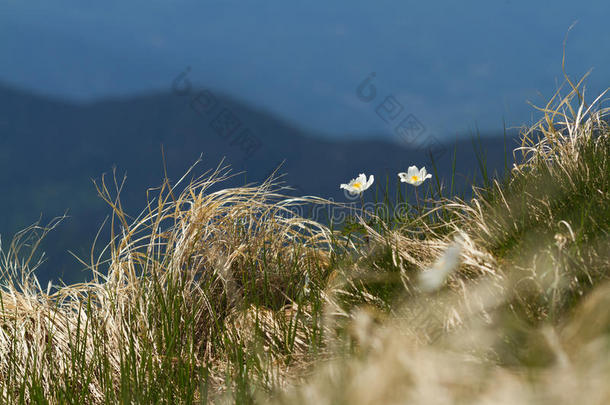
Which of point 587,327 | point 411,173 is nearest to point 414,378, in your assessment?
point 587,327

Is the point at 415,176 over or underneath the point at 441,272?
over

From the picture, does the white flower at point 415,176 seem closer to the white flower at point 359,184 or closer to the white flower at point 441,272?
the white flower at point 359,184

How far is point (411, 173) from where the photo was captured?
256 centimetres

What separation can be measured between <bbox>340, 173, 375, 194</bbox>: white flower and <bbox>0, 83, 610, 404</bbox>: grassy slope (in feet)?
0.42

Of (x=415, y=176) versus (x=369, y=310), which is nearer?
(x=369, y=310)

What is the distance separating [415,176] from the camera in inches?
101

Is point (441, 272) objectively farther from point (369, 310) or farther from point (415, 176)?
point (415, 176)

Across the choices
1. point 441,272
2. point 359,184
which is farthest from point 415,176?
point 441,272

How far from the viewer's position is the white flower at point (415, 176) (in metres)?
2.53

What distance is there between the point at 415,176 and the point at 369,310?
34.4 inches

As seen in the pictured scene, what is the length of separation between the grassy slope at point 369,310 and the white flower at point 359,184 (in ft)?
0.42

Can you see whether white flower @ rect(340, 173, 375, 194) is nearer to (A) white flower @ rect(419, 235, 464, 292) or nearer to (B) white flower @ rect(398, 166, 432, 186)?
(B) white flower @ rect(398, 166, 432, 186)

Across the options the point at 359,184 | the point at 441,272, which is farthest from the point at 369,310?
the point at 359,184

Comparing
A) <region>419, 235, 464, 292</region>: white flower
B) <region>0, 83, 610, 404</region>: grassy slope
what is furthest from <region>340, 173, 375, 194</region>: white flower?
<region>419, 235, 464, 292</region>: white flower
